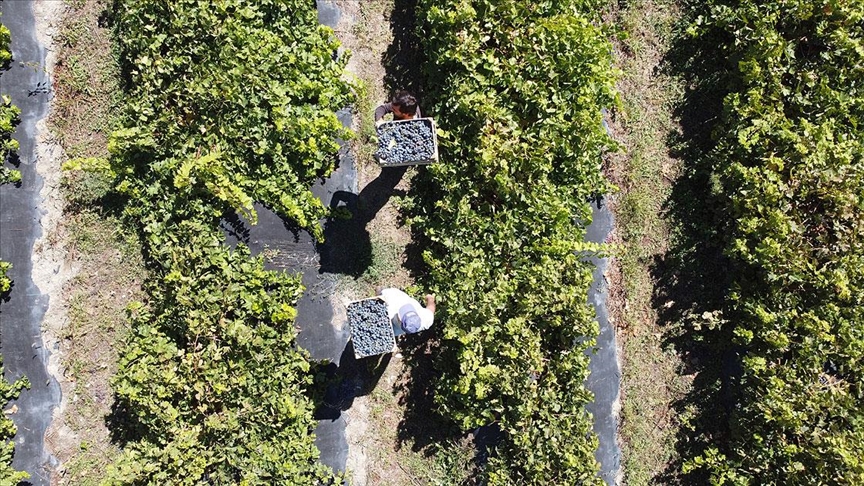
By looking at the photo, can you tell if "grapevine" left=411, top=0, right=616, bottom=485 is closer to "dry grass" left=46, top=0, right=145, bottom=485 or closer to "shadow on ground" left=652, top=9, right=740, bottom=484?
"shadow on ground" left=652, top=9, right=740, bottom=484

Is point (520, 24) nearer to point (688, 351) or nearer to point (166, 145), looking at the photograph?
point (166, 145)

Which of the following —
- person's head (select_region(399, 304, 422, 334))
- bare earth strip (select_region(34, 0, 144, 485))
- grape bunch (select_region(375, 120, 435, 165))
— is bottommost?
bare earth strip (select_region(34, 0, 144, 485))

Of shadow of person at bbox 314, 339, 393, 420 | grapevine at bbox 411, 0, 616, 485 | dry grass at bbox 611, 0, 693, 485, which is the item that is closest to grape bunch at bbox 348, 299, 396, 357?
grapevine at bbox 411, 0, 616, 485

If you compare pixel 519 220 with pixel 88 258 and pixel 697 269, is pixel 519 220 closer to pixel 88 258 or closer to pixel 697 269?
pixel 697 269

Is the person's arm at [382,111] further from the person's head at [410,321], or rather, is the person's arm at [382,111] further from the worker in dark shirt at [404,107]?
the person's head at [410,321]

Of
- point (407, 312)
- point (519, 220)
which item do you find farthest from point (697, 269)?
point (407, 312)

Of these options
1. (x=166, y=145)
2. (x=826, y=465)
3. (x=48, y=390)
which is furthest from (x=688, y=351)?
(x=48, y=390)
